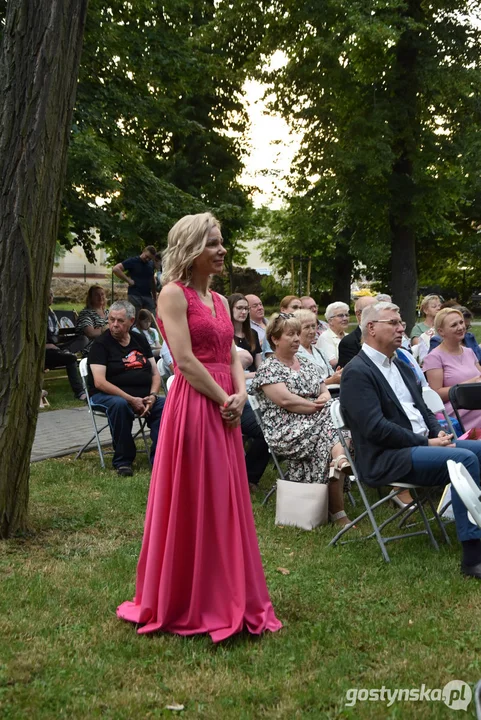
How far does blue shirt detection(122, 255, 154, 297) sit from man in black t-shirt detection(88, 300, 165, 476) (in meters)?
6.53

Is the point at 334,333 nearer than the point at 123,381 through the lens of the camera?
No

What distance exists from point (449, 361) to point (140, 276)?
862 cm

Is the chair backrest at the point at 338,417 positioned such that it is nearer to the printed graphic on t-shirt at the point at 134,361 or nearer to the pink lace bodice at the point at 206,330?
the pink lace bodice at the point at 206,330

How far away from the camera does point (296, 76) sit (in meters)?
21.0

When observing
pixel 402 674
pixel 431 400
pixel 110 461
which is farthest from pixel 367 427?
pixel 110 461

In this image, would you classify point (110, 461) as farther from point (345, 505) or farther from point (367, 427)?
point (367, 427)

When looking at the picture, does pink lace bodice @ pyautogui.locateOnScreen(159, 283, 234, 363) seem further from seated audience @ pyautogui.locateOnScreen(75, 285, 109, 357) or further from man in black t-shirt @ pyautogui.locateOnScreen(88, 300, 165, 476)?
seated audience @ pyautogui.locateOnScreen(75, 285, 109, 357)

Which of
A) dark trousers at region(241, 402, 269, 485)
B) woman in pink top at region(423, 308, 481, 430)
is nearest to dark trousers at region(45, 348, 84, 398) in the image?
dark trousers at region(241, 402, 269, 485)

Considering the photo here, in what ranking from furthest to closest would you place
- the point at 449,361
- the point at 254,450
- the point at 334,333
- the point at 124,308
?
the point at 334,333 < the point at 124,308 < the point at 254,450 < the point at 449,361

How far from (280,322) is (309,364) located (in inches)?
20.6

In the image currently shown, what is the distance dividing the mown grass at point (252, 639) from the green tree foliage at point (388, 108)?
15412mm

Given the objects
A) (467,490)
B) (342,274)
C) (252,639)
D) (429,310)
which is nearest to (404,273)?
(429,310)

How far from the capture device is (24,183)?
5.64 metres

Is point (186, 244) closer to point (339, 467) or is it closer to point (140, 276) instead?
point (339, 467)
